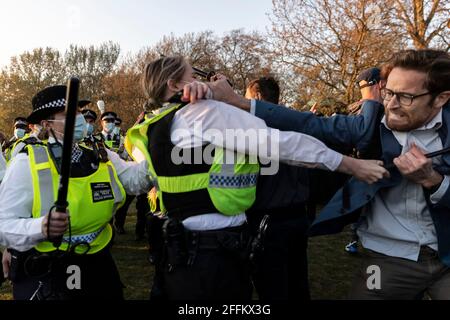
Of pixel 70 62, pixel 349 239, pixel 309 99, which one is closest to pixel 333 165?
pixel 349 239

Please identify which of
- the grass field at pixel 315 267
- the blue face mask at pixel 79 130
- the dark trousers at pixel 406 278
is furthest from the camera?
the grass field at pixel 315 267

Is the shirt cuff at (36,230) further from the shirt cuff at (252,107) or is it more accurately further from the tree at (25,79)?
the tree at (25,79)

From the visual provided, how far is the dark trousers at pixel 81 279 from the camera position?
2.61m

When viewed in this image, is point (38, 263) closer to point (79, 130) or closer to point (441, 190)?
point (79, 130)

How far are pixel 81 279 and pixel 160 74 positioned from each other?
1.51 metres

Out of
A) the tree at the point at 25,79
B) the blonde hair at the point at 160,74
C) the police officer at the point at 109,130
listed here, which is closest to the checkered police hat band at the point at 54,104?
the blonde hair at the point at 160,74

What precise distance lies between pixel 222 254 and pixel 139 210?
5.81 m

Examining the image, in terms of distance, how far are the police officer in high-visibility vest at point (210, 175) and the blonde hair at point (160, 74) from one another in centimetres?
25

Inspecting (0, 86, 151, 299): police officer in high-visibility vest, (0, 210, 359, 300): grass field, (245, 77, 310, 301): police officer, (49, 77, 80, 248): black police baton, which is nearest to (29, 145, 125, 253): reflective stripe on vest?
(0, 86, 151, 299): police officer in high-visibility vest

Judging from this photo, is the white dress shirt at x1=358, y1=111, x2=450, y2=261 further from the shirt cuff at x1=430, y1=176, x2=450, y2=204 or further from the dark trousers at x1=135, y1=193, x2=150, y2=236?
the dark trousers at x1=135, y1=193, x2=150, y2=236

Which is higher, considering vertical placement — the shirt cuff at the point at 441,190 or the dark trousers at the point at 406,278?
the shirt cuff at the point at 441,190

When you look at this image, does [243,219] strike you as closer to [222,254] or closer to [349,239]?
[222,254]

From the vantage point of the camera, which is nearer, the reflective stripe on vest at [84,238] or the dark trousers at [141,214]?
the reflective stripe on vest at [84,238]

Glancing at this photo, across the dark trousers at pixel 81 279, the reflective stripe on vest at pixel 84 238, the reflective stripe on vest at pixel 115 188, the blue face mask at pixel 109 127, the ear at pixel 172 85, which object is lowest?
the dark trousers at pixel 81 279
